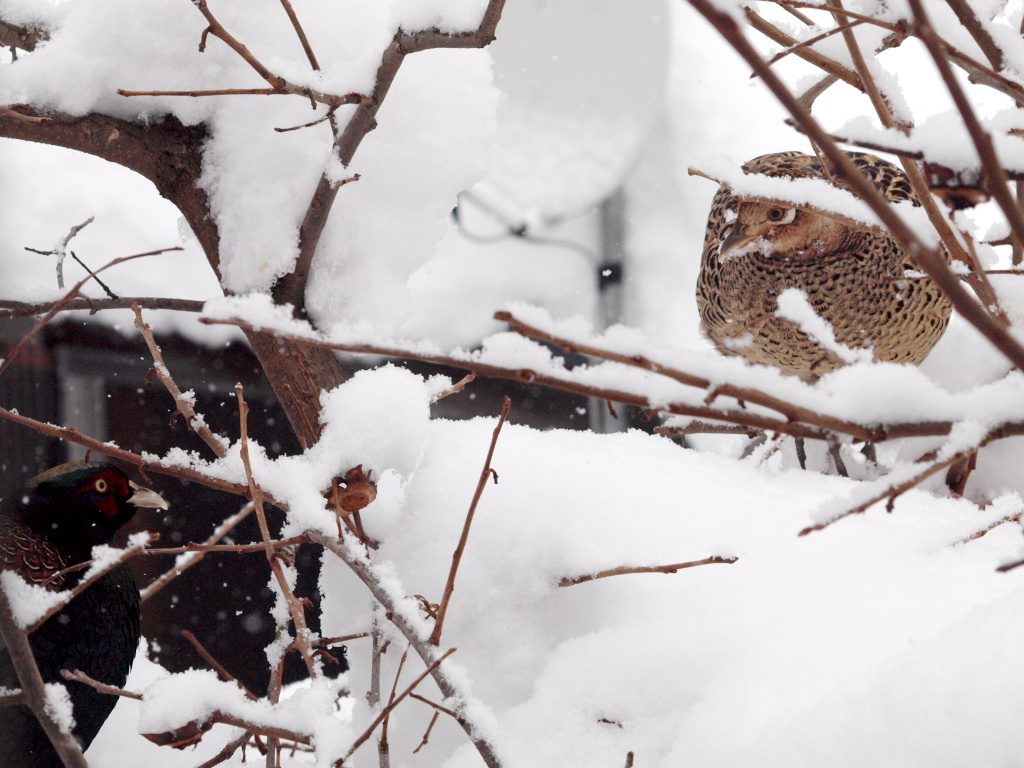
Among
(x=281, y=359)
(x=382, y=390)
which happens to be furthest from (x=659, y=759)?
(x=281, y=359)

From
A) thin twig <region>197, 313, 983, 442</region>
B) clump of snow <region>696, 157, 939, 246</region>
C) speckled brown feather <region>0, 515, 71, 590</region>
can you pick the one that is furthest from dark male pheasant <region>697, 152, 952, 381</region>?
speckled brown feather <region>0, 515, 71, 590</region>

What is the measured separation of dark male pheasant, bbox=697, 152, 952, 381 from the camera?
3.45 feet

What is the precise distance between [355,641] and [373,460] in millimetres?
241

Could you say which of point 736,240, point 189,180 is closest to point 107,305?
point 189,180

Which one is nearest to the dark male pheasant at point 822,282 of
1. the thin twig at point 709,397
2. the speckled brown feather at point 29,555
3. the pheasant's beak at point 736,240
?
the pheasant's beak at point 736,240

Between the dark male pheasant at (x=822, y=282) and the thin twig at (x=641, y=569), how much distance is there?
0.49 m

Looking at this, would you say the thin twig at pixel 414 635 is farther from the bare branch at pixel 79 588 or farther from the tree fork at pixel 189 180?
the tree fork at pixel 189 180

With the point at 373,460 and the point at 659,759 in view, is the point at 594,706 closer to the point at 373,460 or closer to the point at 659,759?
the point at 659,759

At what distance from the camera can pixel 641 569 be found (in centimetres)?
59

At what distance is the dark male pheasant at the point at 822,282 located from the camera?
105 centimetres

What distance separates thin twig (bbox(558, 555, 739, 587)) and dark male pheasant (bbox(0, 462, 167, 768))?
0.52 m

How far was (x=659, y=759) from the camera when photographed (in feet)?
1.80

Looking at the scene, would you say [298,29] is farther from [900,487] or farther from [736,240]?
[736,240]

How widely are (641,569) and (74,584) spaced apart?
65 centimetres
